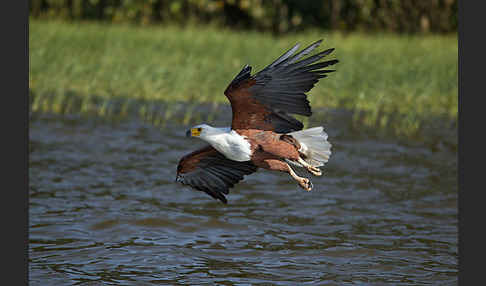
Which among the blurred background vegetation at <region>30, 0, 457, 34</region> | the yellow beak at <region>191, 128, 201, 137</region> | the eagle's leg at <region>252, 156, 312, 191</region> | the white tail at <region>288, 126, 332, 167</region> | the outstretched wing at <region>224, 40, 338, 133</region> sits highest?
the blurred background vegetation at <region>30, 0, 457, 34</region>

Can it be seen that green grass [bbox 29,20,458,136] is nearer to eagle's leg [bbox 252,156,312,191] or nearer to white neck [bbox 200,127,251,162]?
eagle's leg [bbox 252,156,312,191]

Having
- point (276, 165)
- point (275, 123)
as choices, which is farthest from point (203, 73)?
point (276, 165)

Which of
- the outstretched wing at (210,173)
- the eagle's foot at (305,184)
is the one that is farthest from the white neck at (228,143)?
the outstretched wing at (210,173)

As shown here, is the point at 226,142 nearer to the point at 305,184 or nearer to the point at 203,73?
the point at 305,184

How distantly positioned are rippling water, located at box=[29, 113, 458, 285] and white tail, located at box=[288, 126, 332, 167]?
0.94 m

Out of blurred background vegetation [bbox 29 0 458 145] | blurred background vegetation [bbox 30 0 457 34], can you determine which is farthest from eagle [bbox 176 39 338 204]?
blurred background vegetation [bbox 30 0 457 34]

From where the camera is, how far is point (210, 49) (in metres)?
12.4

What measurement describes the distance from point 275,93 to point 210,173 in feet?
2.61

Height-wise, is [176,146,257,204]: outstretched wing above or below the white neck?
below

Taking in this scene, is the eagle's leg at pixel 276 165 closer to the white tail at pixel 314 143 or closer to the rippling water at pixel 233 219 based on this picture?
the white tail at pixel 314 143

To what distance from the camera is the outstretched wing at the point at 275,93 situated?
14.0ft

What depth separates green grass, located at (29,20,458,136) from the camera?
31.9ft

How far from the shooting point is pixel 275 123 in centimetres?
441

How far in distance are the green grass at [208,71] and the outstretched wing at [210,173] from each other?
4421 millimetres
